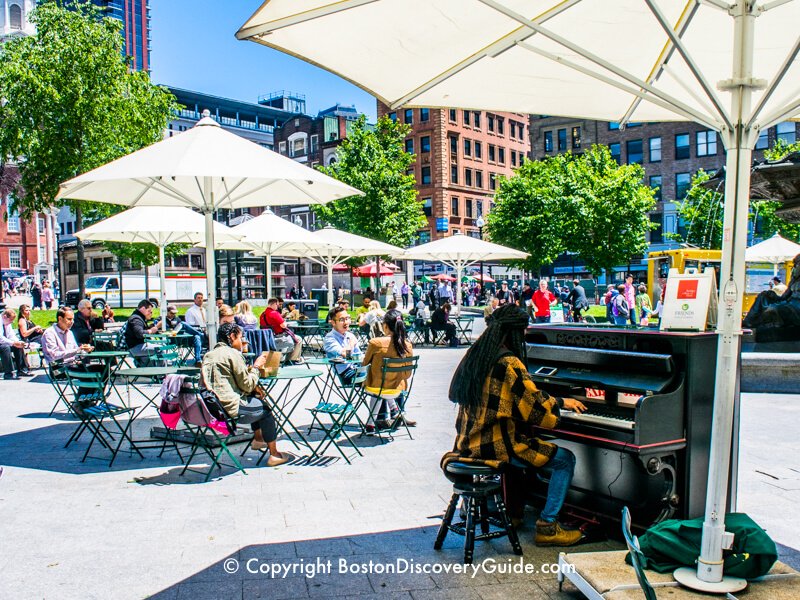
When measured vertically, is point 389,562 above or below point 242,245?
below

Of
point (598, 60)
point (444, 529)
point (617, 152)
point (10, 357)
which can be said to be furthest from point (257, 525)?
point (617, 152)

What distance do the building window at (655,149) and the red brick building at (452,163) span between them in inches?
504

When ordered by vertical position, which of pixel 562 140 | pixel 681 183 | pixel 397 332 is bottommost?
pixel 397 332

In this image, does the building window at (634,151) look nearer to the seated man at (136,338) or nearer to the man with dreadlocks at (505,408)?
the seated man at (136,338)

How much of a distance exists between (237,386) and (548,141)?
57769 mm

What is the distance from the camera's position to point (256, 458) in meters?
7.15

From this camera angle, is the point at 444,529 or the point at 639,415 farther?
the point at 444,529

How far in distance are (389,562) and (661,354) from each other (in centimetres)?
211

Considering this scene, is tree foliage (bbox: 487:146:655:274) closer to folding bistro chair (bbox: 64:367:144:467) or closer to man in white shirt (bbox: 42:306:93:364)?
man in white shirt (bbox: 42:306:93:364)

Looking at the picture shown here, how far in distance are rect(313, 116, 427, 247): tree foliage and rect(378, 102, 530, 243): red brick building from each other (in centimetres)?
1724

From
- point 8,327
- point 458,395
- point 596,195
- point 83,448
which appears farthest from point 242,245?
point 596,195

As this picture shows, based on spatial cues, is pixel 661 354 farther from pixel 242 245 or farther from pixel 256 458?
pixel 242 245

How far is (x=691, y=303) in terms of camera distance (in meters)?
4.38

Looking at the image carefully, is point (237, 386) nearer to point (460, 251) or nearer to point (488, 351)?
point (488, 351)
